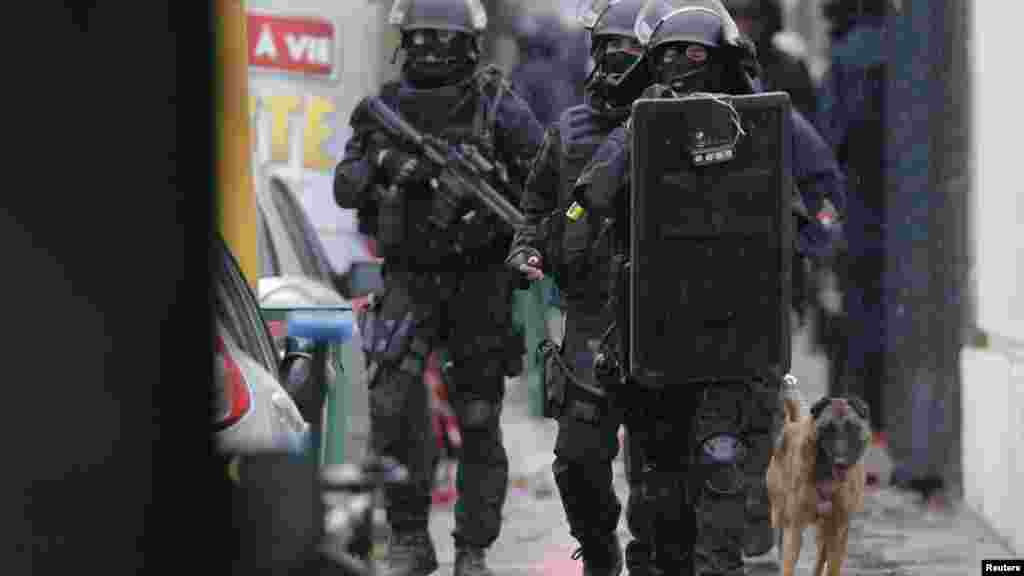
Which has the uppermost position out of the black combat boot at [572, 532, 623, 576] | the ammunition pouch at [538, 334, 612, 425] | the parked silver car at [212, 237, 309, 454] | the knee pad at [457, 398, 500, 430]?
the parked silver car at [212, 237, 309, 454]

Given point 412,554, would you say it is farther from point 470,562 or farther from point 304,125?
point 304,125

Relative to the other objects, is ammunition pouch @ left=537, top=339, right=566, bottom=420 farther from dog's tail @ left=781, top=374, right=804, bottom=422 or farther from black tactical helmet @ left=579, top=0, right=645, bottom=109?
dog's tail @ left=781, top=374, right=804, bottom=422

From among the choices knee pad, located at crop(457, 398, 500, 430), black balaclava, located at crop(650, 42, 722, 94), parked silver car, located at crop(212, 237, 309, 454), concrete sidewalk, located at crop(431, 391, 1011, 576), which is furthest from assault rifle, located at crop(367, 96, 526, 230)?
parked silver car, located at crop(212, 237, 309, 454)

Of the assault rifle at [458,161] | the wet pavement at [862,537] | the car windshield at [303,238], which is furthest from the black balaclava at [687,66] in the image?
the car windshield at [303,238]

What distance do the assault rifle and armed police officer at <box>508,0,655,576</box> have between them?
3.69 ft

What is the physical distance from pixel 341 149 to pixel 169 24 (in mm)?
8845

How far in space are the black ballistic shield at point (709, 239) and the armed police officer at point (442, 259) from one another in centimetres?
225

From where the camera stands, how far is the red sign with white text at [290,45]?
12094 millimetres

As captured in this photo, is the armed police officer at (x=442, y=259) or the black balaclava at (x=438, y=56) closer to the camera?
the armed police officer at (x=442, y=259)

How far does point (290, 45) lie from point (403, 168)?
3.01m

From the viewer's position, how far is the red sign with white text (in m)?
12.1

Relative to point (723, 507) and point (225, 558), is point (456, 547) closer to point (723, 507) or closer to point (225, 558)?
point (723, 507)

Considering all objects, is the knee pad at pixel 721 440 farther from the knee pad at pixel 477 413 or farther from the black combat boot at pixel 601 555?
the knee pad at pixel 477 413

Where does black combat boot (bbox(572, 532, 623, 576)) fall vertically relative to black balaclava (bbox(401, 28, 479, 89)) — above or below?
below
